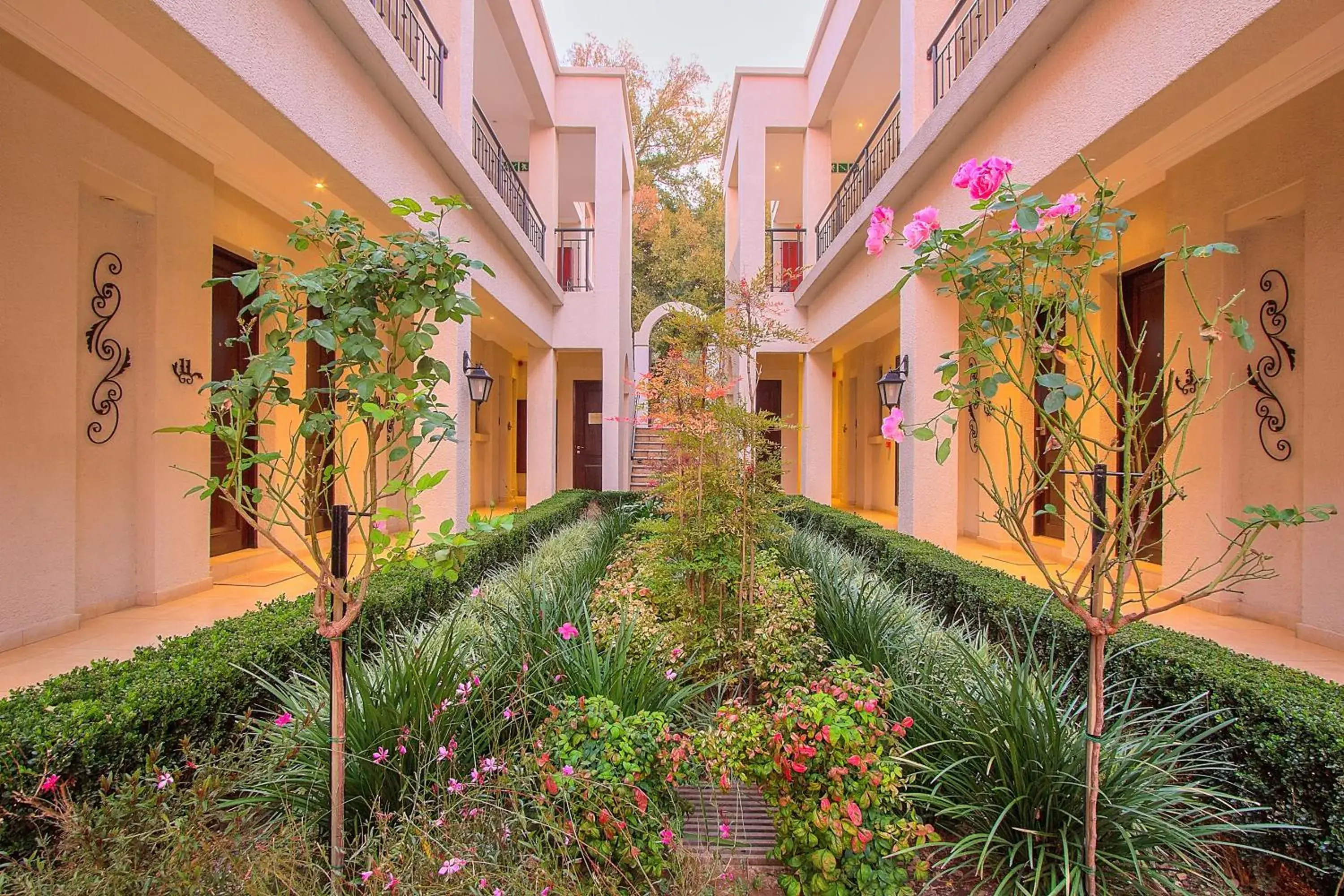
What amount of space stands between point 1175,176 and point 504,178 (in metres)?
7.15

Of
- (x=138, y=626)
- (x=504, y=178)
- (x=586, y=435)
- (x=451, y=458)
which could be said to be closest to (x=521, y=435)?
(x=586, y=435)

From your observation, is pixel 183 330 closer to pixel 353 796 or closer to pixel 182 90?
pixel 182 90

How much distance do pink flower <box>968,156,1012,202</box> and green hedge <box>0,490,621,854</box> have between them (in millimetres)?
2865

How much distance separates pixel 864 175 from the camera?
759 cm

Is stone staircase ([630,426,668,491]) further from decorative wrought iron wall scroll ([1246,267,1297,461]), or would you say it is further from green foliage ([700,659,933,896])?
green foliage ([700,659,933,896])

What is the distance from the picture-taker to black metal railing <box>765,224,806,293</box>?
1027 cm

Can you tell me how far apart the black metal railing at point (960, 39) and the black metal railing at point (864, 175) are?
0.54m

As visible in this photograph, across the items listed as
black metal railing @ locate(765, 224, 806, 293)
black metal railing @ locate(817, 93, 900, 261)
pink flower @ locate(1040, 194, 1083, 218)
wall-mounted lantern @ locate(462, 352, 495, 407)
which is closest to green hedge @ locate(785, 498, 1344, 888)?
pink flower @ locate(1040, 194, 1083, 218)

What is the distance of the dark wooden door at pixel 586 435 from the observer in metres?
14.0

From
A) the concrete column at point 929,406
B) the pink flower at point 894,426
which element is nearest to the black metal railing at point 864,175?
the concrete column at point 929,406

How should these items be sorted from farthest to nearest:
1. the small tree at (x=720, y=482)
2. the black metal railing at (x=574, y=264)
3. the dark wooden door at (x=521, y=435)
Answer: the dark wooden door at (x=521, y=435)
the black metal railing at (x=574, y=264)
the small tree at (x=720, y=482)

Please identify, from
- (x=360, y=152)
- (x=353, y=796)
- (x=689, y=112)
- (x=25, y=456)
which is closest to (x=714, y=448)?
(x=353, y=796)

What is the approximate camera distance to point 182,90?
3.05 m

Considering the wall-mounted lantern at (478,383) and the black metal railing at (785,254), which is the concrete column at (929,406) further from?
the wall-mounted lantern at (478,383)
